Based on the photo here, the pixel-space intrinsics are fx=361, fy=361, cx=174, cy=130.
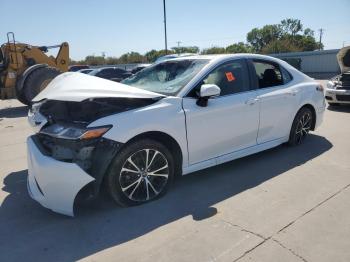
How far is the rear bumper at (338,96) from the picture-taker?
9281mm

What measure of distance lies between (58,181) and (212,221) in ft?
5.01

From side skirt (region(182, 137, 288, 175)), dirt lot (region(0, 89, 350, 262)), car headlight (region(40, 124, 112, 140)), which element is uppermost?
car headlight (region(40, 124, 112, 140))

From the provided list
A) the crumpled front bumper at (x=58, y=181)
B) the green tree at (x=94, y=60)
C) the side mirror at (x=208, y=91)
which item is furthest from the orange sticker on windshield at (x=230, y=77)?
the green tree at (x=94, y=60)

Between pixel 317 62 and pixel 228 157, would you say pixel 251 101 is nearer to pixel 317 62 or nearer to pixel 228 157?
pixel 228 157

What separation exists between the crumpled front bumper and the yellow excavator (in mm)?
8657

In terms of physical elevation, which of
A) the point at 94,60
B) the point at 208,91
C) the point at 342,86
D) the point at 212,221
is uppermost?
the point at 94,60

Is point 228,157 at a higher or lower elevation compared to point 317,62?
lower

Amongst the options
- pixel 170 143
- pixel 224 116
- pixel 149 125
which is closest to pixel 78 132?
pixel 149 125

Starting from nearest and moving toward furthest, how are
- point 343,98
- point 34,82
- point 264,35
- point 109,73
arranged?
point 343,98, point 34,82, point 109,73, point 264,35

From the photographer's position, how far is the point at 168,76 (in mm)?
4770

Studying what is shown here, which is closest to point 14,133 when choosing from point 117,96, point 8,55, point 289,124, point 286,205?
point 8,55

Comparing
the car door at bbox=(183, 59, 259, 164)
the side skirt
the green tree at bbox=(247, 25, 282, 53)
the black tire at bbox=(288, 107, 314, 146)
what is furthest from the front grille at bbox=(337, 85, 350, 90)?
the green tree at bbox=(247, 25, 282, 53)

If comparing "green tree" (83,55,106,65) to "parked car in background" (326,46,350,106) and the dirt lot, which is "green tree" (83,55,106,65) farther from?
the dirt lot

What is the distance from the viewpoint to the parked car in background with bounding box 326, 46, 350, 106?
9328mm
